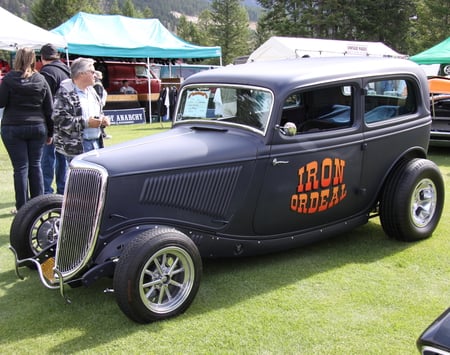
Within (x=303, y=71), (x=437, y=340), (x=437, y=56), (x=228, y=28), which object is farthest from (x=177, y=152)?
(x=228, y=28)

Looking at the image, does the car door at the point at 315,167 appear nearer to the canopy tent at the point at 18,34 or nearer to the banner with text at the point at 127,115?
the canopy tent at the point at 18,34

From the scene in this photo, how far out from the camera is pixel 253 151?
3670 millimetres

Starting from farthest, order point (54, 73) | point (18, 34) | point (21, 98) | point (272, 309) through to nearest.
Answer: point (18, 34) → point (54, 73) → point (21, 98) → point (272, 309)

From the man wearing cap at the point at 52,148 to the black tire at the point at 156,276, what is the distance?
3.05 meters

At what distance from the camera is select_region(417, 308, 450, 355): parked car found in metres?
1.67

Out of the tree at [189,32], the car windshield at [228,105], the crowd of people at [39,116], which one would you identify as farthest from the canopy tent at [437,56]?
the tree at [189,32]

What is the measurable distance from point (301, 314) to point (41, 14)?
50299mm

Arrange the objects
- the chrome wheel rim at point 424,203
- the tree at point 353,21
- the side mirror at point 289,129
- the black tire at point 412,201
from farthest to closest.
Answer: the tree at point 353,21, the chrome wheel rim at point 424,203, the black tire at point 412,201, the side mirror at point 289,129

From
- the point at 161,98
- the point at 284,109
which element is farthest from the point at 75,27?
the point at 284,109

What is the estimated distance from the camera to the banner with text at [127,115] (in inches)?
627

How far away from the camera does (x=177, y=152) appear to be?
3.54 m

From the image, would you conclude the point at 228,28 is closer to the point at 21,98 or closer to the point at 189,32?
the point at 189,32

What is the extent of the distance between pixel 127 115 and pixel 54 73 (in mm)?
10671

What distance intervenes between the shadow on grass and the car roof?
1.52 metres
